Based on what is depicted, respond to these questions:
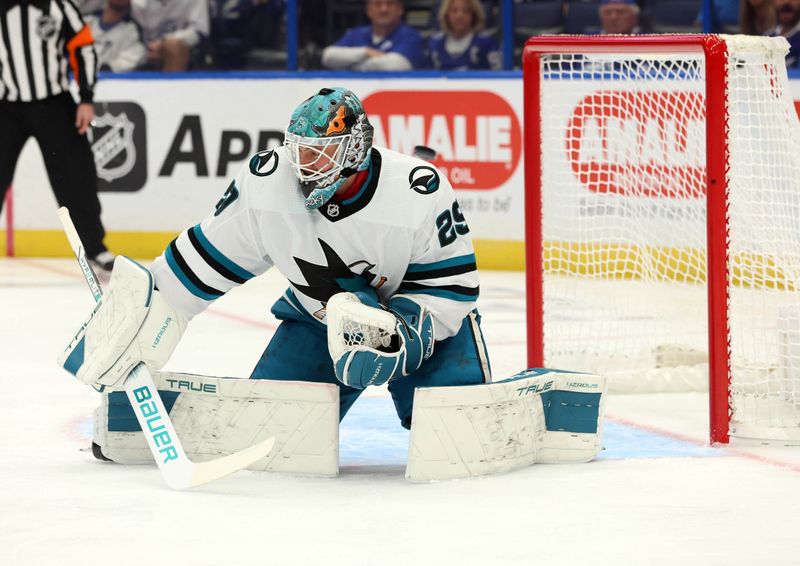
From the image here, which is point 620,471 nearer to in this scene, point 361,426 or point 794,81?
point 361,426

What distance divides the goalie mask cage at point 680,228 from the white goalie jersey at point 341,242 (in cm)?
65

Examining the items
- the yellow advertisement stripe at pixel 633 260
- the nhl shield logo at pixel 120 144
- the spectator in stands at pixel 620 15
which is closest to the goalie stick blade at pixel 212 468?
the yellow advertisement stripe at pixel 633 260

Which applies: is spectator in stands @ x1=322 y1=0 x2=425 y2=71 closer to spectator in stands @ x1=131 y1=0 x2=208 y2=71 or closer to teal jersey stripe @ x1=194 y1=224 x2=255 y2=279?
spectator in stands @ x1=131 y1=0 x2=208 y2=71

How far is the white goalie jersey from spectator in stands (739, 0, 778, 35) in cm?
377

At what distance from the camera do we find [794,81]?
629 cm

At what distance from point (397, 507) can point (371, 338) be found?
0.33 metres

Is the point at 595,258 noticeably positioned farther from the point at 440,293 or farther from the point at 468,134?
the point at 440,293

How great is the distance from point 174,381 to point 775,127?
160 cm

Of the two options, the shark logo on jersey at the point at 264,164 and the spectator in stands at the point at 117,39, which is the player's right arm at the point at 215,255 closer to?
the shark logo on jersey at the point at 264,164

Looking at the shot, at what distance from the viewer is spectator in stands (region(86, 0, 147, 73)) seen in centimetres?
726

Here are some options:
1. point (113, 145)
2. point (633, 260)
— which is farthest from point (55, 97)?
point (633, 260)

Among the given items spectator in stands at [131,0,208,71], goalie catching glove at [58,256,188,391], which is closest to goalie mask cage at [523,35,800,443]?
goalie catching glove at [58,256,188,391]

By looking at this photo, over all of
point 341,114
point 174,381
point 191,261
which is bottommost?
point 174,381

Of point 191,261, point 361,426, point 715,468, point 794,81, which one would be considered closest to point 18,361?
point 361,426
